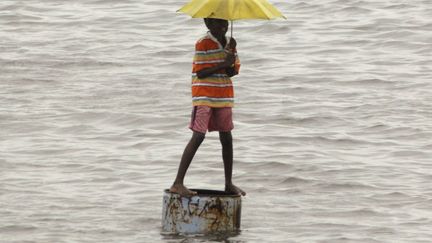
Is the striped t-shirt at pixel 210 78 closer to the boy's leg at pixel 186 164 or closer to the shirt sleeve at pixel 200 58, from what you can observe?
the shirt sleeve at pixel 200 58

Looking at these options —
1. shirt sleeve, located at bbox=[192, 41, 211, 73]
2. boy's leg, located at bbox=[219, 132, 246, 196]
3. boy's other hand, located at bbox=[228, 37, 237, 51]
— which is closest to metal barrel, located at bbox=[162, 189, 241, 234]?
boy's leg, located at bbox=[219, 132, 246, 196]

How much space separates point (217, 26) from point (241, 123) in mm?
4221

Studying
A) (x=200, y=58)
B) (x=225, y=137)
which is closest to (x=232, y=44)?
(x=200, y=58)

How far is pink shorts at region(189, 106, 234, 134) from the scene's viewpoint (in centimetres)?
797

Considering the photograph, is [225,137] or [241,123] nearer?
[225,137]

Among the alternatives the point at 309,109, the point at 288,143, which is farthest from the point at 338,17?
the point at 288,143

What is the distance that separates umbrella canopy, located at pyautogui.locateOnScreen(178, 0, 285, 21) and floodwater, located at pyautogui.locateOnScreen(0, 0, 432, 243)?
1.45m

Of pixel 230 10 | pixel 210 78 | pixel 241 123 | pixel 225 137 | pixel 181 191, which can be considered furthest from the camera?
pixel 241 123

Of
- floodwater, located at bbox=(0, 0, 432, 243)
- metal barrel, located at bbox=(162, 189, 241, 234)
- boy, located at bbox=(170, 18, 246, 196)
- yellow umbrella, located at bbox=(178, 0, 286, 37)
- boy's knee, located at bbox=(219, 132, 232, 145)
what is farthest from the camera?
floodwater, located at bbox=(0, 0, 432, 243)

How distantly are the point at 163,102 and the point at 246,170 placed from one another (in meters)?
3.09

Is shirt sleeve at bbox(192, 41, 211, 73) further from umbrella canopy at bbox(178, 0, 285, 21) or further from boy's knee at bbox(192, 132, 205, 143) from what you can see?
boy's knee at bbox(192, 132, 205, 143)

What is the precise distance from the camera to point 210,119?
319 inches

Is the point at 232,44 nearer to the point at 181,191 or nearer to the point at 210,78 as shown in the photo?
the point at 210,78

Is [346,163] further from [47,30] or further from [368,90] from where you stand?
[47,30]
